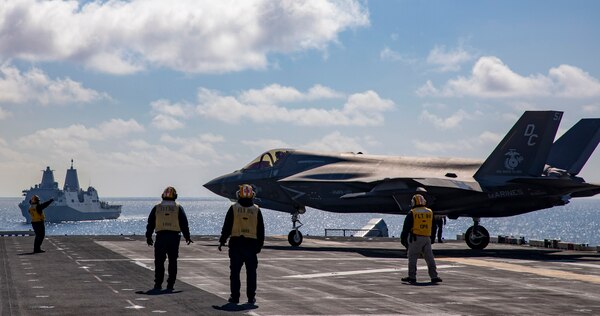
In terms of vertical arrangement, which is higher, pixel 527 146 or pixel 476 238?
pixel 527 146

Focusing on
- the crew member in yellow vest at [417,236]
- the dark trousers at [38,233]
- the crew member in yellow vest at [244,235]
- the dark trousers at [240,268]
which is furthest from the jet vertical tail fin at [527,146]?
the dark trousers at [240,268]

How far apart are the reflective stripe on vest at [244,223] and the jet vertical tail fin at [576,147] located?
27.9 metres

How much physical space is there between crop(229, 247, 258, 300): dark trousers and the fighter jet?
726 inches

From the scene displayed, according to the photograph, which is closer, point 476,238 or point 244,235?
point 244,235

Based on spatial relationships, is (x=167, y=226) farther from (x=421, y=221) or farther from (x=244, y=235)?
(x=421, y=221)

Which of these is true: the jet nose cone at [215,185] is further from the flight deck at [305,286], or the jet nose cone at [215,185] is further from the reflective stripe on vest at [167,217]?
the reflective stripe on vest at [167,217]

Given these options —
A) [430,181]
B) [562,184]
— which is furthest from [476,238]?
[562,184]

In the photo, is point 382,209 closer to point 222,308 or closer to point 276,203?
point 276,203

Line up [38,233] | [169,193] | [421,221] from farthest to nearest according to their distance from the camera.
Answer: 1. [38,233]
2. [421,221]
3. [169,193]

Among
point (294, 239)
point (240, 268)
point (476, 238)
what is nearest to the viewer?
point (240, 268)

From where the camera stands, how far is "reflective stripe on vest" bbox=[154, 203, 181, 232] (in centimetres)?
1739

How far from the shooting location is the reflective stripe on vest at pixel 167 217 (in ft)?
57.1

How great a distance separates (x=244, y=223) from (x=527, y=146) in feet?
69.2

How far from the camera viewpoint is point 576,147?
39719mm
